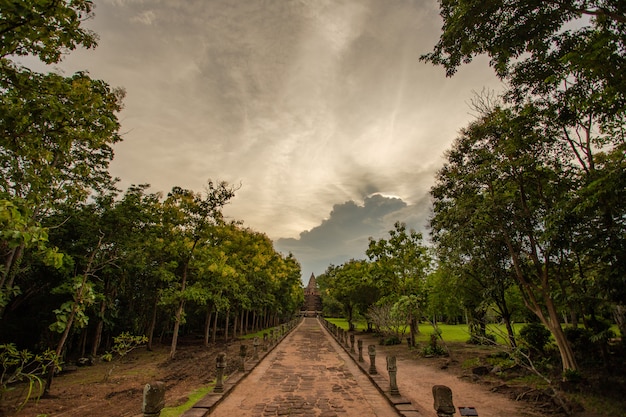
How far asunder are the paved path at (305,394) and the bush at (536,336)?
7.78 meters

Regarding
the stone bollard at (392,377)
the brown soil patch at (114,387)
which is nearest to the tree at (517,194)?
the stone bollard at (392,377)

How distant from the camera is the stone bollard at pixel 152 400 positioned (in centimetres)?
423

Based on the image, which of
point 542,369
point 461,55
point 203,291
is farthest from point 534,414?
point 203,291

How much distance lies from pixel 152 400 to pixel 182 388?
5.78m

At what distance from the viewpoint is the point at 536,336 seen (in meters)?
12.3

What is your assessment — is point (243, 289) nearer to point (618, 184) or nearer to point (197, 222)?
point (197, 222)

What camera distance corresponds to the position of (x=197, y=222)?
16141 mm

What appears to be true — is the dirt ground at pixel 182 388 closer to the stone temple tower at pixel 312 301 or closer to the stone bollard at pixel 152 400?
the stone bollard at pixel 152 400

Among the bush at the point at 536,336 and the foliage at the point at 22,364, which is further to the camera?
the bush at the point at 536,336

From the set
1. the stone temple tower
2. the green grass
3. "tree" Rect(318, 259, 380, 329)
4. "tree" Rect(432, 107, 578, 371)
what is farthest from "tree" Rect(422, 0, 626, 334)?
the stone temple tower

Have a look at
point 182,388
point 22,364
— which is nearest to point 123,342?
point 182,388

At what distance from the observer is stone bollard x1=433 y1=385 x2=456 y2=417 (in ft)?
14.7

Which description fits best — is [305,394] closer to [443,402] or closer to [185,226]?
[443,402]

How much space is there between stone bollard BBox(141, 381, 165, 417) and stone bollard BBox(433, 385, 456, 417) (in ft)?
14.3
